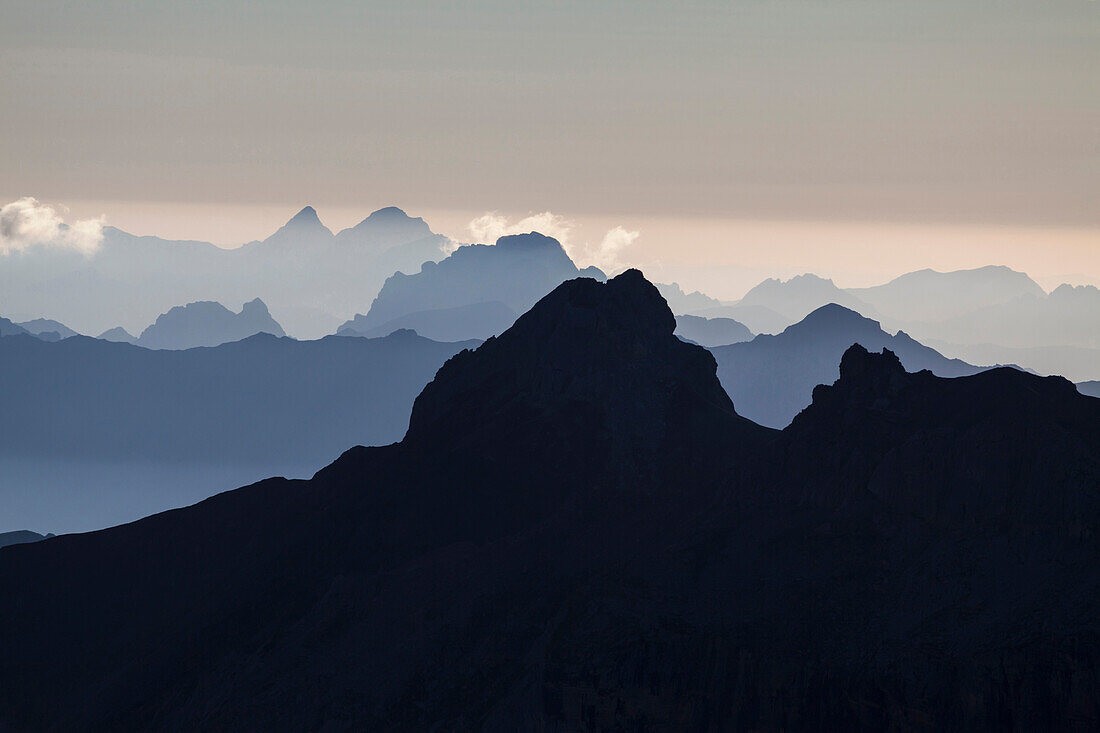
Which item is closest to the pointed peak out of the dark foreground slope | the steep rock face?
the dark foreground slope

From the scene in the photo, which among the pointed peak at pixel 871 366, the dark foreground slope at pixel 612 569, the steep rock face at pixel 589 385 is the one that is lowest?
the dark foreground slope at pixel 612 569

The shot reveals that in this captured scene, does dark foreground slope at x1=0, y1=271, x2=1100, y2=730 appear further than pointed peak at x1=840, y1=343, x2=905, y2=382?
No

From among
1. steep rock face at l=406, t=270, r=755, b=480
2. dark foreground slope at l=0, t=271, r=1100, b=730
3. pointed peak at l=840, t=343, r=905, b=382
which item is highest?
steep rock face at l=406, t=270, r=755, b=480

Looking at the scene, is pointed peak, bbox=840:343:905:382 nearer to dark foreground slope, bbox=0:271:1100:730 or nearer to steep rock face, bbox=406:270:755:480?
dark foreground slope, bbox=0:271:1100:730

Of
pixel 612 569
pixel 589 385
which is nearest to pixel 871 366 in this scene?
pixel 612 569

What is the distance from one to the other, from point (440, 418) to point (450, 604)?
41.6 m

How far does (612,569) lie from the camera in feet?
458

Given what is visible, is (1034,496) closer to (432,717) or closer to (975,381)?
(975,381)

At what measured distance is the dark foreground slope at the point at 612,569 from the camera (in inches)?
4567

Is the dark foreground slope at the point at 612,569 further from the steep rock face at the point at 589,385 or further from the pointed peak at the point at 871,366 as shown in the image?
the steep rock face at the point at 589,385

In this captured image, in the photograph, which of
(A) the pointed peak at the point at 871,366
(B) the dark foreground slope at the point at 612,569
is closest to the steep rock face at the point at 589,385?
(B) the dark foreground slope at the point at 612,569

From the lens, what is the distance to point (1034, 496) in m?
122

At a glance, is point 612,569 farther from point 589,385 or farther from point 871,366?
point 589,385

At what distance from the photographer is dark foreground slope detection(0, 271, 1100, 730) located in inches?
4567
